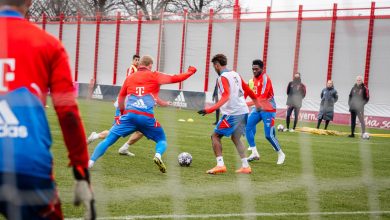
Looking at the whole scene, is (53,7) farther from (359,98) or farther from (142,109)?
(359,98)

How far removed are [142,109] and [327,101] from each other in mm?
12213

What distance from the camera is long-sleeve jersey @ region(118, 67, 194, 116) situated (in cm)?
960

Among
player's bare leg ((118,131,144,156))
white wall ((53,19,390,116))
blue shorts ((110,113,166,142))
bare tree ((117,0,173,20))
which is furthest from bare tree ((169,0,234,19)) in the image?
blue shorts ((110,113,166,142))

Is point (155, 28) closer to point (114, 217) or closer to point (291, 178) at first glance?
point (291, 178)

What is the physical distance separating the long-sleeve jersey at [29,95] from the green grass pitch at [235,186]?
285 cm

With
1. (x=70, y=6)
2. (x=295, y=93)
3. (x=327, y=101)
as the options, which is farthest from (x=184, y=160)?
(x=295, y=93)

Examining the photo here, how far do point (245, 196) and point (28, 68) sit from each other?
16.1 ft

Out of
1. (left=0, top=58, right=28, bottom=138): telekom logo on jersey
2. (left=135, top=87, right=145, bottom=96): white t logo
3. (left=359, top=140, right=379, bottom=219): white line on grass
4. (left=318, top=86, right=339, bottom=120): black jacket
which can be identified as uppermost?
(left=0, top=58, right=28, bottom=138): telekom logo on jersey

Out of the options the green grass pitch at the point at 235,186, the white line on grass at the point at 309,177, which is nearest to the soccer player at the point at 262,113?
the green grass pitch at the point at 235,186

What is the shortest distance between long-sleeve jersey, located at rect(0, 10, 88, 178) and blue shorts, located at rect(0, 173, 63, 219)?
0.04 metres

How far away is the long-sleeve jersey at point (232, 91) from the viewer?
384 inches

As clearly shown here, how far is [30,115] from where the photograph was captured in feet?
10.5

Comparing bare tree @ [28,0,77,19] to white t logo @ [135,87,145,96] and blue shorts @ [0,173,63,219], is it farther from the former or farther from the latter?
blue shorts @ [0,173,63,219]

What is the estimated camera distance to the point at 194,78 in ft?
115
